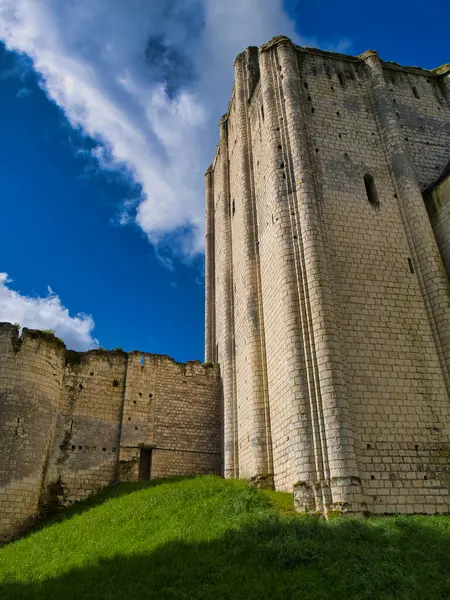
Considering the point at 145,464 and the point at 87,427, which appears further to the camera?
the point at 145,464

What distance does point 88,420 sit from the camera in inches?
707

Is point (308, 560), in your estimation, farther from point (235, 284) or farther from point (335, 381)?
point (235, 284)

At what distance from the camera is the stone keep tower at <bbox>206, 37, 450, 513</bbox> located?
11633mm

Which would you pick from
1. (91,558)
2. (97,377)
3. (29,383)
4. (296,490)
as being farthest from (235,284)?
(91,558)

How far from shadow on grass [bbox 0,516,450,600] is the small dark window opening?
9.55 metres

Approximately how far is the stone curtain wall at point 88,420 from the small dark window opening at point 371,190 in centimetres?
1004

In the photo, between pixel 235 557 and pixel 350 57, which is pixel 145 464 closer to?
pixel 235 557

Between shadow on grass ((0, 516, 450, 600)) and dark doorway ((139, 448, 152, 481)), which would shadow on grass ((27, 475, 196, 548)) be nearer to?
dark doorway ((139, 448, 152, 481))

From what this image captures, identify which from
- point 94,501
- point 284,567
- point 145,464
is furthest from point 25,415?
point 284,567

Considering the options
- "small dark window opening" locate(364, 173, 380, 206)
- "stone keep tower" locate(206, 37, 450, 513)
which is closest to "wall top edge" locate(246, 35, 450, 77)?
"stone keep tower" locate(206, 37, 450, 513)

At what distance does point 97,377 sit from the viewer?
18.9 m

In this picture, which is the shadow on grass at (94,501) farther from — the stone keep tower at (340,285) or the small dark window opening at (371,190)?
the small dark window opening at (371,190)

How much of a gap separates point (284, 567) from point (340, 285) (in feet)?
26.0

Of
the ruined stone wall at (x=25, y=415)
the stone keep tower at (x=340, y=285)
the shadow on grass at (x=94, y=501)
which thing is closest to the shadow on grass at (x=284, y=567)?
the stone keep tower at (x=340, y=285)
